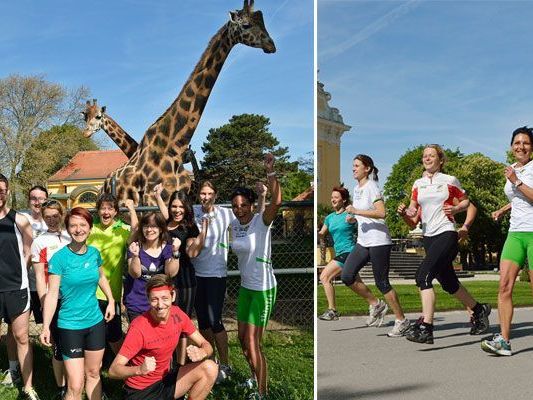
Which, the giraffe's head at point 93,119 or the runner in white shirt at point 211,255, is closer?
the runner in white shirt at point 211,255

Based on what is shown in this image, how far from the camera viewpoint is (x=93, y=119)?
32.7ft

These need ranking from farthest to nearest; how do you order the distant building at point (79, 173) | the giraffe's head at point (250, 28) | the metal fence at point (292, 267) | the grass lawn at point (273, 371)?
the distant building at point (79, 173) < the giraffe's head at point (250, 28) < the metal fence at point (292, 267) < the grass lawn at point (273, 371)

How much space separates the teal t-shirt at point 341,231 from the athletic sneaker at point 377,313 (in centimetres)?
32

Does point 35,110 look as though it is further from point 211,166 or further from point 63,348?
point 63,348

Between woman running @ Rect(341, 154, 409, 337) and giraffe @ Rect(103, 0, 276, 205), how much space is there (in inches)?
156

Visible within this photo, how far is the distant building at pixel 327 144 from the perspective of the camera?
117 inches

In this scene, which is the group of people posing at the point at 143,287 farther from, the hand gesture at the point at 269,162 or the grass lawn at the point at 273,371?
the grass lawn at the point at 273,371

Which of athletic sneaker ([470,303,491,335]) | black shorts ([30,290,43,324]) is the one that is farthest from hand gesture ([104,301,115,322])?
athletic sneaker ([470,303,491,335])

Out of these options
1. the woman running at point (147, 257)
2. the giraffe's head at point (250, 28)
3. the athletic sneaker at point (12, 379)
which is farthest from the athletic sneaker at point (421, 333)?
the giraffe's head at point (250, 28)

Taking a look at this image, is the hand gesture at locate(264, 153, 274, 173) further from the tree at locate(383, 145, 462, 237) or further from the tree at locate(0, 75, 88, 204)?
the tree at locate(0, 75, 88, 204)

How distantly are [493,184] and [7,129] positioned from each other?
22571 millimetres

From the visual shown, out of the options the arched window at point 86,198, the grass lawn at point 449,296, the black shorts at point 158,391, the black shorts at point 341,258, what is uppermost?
the arched window at point 86,198

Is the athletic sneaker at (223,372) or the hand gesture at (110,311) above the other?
the hand gesture at (110,311)

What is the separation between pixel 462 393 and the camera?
2930mm
